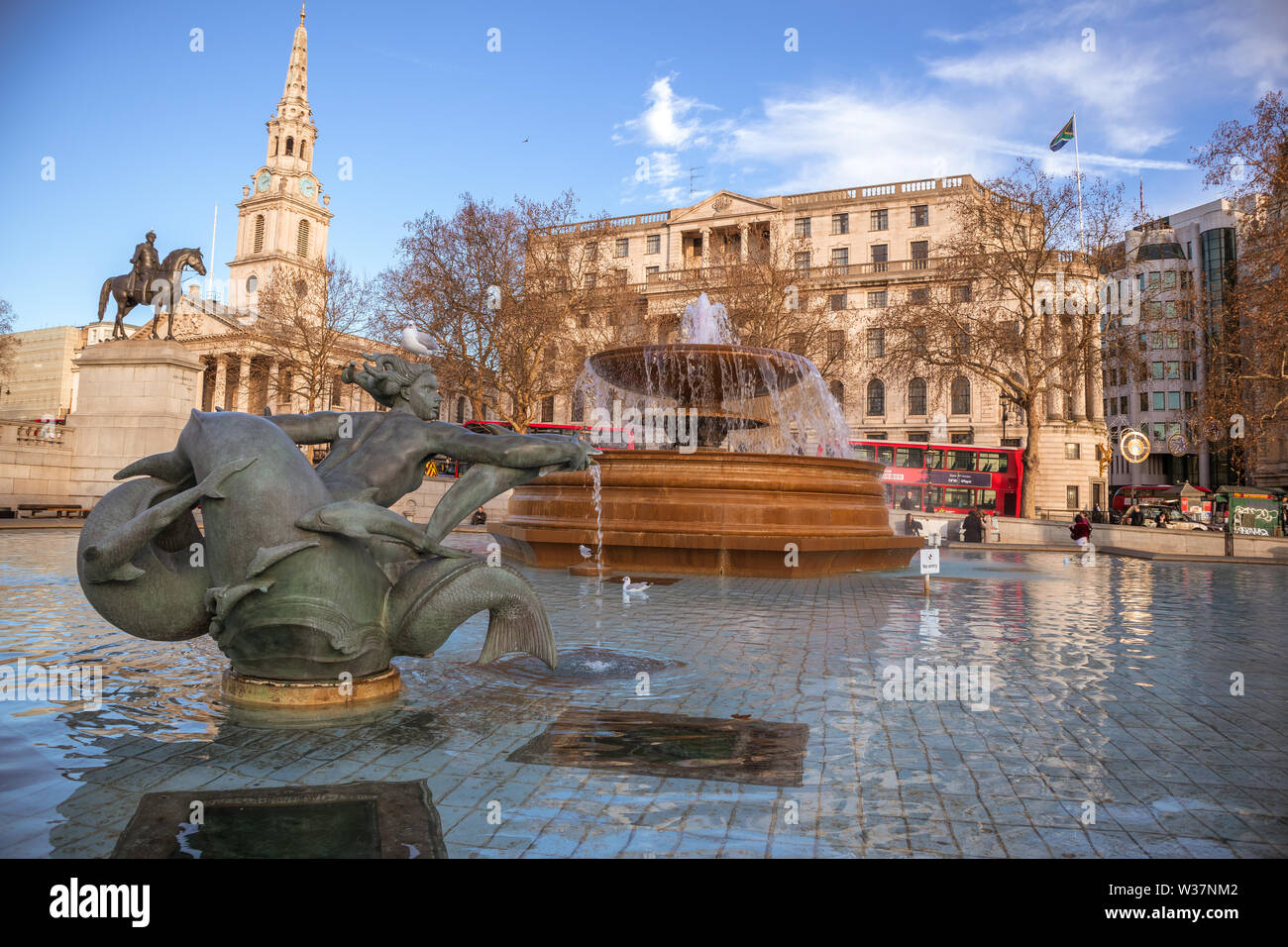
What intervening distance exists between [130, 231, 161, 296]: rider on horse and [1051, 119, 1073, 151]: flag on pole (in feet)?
136

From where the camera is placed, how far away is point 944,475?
33.1 metres

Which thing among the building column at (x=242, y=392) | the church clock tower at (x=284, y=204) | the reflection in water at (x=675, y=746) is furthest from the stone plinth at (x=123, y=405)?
the church clock tower at (x=284, y=204)

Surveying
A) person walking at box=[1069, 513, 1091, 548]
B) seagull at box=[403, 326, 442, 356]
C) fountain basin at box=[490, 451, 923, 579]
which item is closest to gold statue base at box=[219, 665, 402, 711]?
seagull at box=[403, 326, 442, 356]

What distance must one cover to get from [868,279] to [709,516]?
2053 inches

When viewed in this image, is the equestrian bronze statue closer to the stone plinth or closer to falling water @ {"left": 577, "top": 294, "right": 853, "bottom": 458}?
the stone plinth

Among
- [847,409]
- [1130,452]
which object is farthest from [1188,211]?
[1130,452]

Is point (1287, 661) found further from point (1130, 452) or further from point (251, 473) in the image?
point (1130, 452)

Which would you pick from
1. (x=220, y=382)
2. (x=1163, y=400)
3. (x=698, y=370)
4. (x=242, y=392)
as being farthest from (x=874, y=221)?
(x=242, y=392)

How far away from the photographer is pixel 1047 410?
183ft

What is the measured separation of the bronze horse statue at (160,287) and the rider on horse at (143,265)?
40 mm

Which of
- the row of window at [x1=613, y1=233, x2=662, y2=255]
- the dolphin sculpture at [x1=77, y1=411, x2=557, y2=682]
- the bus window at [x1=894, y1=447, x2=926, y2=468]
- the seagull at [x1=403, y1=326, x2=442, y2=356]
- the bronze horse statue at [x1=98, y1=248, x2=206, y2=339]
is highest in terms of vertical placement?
the row of window at [x1=613, y1=233, x2=662, y2=255]

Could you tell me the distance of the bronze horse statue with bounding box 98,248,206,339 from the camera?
987 inches

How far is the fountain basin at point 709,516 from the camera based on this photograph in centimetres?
1206

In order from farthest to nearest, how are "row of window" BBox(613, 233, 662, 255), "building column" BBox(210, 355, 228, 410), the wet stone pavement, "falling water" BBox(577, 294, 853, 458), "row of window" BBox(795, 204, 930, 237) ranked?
"row of window" BBox(613, 233, 662, 255)
"building column" BBox(210, 355, 228, 410)
"row of window" BBox(795, 204, 930, 237)
"falling water" BBox(577, 294, 853, 458)
the wet stone pavement
